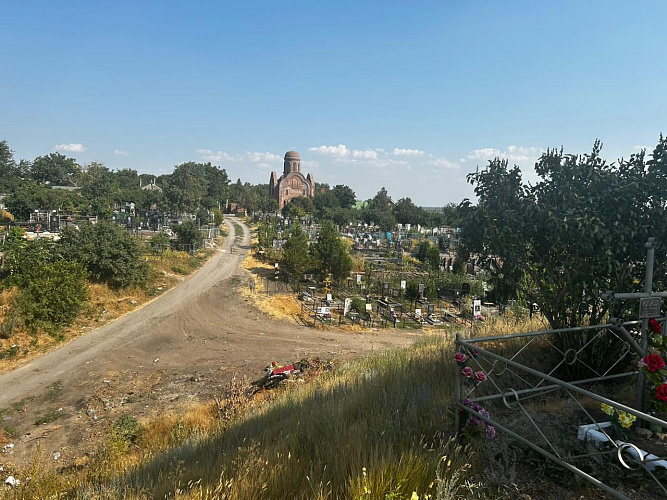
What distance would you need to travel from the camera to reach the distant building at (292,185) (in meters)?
91.3

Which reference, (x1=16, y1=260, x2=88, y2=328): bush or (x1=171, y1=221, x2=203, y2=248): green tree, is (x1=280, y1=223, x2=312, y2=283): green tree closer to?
(x1=171, y1=221, x2=203, y2=248): green tree

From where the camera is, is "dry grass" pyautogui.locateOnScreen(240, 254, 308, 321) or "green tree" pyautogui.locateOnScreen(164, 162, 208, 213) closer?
"dry grass" pyautogui.locateOnScreen(240, 254, 308, 321)

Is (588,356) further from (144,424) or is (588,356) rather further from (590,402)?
(144,424)

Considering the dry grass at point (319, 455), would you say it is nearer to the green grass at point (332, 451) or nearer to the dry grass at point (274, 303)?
the green grass at point (332, 451)

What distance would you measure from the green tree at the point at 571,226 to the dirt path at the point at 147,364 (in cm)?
823

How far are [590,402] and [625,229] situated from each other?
7.12 ft

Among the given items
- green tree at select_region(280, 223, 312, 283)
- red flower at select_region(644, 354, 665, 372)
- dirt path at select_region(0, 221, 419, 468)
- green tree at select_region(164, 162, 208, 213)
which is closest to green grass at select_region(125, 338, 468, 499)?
red flower at select_region(644, 354, 665, 372)

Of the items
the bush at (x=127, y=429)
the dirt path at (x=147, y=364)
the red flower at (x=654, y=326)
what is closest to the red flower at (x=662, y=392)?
the red flower at (x=654, y=326)

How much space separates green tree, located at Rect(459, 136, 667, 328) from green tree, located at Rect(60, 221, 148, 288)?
60.9ft

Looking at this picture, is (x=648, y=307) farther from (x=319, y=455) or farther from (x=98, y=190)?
(x=98, y=190)

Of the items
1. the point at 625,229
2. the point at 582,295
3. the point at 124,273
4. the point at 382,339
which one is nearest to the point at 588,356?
the point at 582,295

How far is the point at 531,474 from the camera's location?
126 inches

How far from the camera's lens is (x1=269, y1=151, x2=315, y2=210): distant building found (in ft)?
300

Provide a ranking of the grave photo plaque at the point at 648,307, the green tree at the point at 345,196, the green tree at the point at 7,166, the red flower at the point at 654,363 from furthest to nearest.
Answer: the green tree at the point at 345,196
the green tree at the point at 7,166
the grave photo plaque at the point at 648,307
the red flower at the point at 654,363
